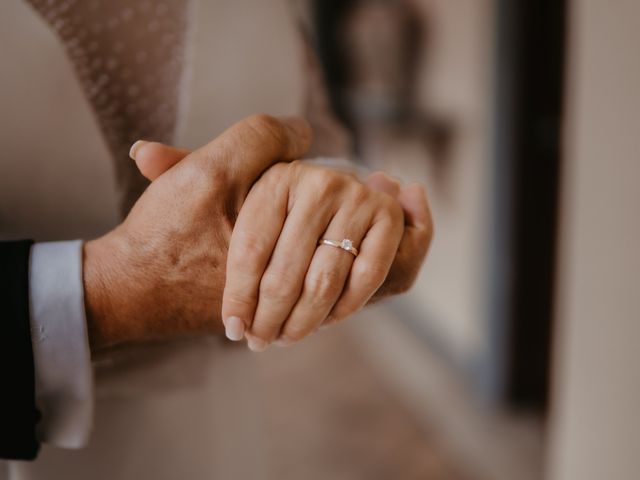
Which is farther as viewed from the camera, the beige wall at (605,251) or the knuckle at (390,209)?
the beige wall at (605,251)

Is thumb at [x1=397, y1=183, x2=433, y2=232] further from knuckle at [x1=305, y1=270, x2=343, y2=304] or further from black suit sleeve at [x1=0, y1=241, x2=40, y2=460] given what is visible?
black suit sleeve at [x1=0, y1=241, x2=40, y2=460]

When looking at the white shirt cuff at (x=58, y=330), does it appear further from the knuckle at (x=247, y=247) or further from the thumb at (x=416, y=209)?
the thumb at (x=416, y=209)

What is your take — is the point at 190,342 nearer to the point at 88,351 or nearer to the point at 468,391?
the point at 88,351

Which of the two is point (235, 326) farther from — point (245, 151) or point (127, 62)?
point (127, 62)

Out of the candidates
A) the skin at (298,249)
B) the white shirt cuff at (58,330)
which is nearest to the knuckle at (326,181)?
the skin at (298,249)

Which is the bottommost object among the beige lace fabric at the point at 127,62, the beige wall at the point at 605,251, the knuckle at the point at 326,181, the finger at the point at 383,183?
the beige wall at the point at 605,251

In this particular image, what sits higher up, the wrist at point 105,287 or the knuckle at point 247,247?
the knuckle at point 247,247

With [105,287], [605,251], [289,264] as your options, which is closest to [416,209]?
[289,264]

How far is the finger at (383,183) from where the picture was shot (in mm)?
536

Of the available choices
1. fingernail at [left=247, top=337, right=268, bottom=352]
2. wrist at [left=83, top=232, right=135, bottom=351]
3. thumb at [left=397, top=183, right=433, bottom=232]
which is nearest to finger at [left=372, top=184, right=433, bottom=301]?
thumb at [left=397, top=183, right=433, bottom=232]

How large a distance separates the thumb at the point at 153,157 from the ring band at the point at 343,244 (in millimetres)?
131

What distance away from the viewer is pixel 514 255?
2.01 m

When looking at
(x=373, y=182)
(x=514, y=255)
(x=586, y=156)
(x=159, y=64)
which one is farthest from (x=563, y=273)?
(x=159, y=64)

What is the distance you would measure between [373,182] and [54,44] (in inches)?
11.3
